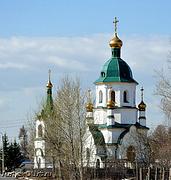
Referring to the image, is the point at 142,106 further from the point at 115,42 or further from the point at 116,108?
the point at 115,42

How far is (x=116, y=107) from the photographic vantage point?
220 ft

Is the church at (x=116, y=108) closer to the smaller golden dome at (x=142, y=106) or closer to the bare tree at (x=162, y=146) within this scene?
the smaller golden dome at (x=142, y=106)

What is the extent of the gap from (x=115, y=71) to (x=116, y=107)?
3.69 m

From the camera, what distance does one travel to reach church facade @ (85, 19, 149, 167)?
66.6 metres

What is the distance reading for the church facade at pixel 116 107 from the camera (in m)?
66.6

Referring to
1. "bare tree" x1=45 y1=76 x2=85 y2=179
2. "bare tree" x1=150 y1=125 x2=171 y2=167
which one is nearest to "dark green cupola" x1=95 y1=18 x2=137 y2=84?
"bare tree" x1=150 y1=125 x2=171 y2=167

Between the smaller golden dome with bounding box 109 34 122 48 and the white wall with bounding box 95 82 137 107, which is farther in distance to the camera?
the smaller golden dome with bounding box 109 34 122 48

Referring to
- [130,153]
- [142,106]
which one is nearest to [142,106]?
[142,106]

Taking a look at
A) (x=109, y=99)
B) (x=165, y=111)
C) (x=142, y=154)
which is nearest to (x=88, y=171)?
(x=165, y=111)

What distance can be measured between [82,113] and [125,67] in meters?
27.9

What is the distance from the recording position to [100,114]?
67.8m

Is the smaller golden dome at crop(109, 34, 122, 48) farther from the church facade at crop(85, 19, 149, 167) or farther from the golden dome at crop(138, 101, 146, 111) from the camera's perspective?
the golden dome at crop(138, 101, 146, 111)

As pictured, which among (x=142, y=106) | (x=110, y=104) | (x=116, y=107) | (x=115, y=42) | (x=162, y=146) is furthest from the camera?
(x=142, y=106)

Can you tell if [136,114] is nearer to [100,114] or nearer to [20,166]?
[100,114]
